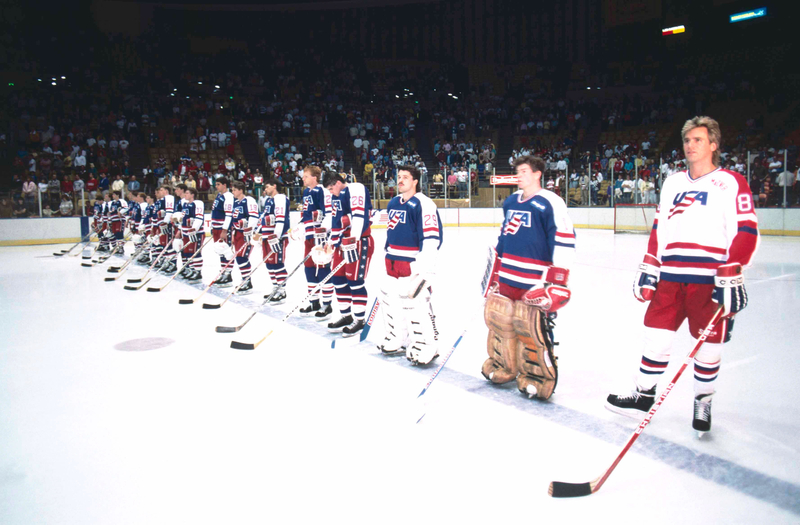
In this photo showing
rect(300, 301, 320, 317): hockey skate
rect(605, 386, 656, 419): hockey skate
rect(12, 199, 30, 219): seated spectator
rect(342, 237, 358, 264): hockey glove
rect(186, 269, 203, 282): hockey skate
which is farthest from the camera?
rect(12, 199, 30, 219): seated spectator

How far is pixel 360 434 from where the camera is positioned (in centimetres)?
295

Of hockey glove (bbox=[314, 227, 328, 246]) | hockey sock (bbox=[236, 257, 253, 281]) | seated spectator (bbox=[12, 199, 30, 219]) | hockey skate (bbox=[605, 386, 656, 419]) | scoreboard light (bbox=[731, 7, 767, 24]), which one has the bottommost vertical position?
hockey skate (bbox=[605, 386, 656, 419])

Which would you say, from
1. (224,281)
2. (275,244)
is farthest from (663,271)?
(224,281)

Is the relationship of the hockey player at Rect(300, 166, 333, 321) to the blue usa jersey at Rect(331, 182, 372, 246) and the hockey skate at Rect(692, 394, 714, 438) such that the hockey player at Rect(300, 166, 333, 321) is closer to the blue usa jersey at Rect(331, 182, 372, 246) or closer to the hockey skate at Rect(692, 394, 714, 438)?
the blue usa jersey at Rect(331, 182, 372, 246)

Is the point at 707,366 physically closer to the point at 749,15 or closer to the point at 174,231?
the point at 174,231

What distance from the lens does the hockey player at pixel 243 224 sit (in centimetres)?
737

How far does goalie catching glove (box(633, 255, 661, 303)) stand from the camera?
291 centimetres

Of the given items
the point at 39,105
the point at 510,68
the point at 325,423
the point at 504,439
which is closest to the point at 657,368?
the point at 504,439

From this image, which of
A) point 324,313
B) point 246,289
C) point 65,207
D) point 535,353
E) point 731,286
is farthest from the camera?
point 65,207

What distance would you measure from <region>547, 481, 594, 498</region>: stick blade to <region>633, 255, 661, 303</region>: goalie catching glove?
105cm

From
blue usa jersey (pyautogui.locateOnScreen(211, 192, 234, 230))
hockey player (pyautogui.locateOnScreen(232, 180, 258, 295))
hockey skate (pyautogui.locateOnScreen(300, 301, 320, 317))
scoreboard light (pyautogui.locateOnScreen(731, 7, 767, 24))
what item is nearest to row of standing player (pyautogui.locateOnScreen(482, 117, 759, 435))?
hockey skate (pyautogui.locateOnScreen(300, 301, 320, 317))

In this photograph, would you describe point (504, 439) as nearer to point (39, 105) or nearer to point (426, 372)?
point (426, 372)

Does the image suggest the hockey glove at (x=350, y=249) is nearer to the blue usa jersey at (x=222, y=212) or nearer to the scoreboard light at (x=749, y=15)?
the blue usa jersey at (x=222, y=212)

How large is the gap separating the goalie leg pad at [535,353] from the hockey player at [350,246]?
6.40 ft
